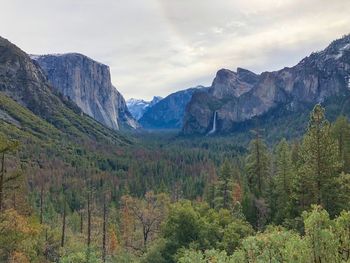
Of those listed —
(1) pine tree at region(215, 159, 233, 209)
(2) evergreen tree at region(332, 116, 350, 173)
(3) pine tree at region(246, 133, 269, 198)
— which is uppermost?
(2) evergreen tree at region(332, 116, 350, 173)

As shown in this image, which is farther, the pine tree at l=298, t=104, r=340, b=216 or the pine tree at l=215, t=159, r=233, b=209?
the pine tree at l=215, t=159, r=233, b=209

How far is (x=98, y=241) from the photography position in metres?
86.4

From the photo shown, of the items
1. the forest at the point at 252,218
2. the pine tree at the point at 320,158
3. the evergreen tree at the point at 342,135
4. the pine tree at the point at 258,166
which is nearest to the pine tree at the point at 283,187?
the forest at the point at 252,218

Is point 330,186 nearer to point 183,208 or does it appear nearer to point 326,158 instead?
point 326,158

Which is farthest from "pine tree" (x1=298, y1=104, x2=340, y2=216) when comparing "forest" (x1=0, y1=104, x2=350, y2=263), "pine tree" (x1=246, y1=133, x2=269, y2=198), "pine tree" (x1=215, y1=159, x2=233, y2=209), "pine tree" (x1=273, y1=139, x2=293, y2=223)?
"pine tree" (x1=215, y1=159, x2=233, y2=209)

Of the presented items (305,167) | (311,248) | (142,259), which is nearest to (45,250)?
(142,259)

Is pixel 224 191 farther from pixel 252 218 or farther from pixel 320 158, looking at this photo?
pixel 320 158

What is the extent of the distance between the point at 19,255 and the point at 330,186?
104 ft

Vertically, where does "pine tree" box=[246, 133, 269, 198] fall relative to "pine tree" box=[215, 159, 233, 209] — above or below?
above

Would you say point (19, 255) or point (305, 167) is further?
point (305, 167)

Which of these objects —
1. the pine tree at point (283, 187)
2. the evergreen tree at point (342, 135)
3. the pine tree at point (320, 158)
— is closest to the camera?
the pine tree at point (320, 158)

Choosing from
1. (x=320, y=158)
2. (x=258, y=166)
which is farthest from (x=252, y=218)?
(x=320, y=158)

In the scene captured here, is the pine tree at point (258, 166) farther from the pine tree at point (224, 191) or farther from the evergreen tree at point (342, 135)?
the evergreen tree at point (342, 135)

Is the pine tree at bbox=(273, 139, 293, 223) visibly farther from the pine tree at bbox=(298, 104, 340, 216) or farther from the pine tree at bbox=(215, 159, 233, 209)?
the pine tree at bbox=(215, 159, 233, 209)
